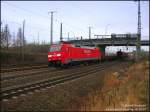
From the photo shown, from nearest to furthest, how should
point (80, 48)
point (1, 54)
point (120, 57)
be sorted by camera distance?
1. point (80, 48)
2. point (1, 54)
3. point (120, 57)

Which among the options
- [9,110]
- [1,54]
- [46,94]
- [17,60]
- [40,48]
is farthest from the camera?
[40,48]

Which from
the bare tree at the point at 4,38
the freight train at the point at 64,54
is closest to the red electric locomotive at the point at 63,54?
the freight train at the point at 64,54

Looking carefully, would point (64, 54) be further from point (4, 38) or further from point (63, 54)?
point (4, 38)

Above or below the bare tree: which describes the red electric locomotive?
below

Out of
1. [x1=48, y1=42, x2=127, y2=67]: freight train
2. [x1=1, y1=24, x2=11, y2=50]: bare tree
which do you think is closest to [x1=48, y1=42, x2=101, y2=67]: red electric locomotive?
[x1=48, y1=42, x2=127, y2=67]: freight train

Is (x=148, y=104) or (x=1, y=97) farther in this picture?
(x=1, y=97)

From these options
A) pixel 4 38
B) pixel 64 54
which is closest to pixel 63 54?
pixel 64 54

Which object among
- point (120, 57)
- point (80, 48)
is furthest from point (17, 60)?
point (120, 57)

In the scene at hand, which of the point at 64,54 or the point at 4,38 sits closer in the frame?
the point at 64,54

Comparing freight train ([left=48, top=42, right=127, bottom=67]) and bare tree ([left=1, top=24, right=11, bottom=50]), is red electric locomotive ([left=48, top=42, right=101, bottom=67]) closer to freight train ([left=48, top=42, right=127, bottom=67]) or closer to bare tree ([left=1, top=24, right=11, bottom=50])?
freight train ([left=48, top=42, right=127, bottom=67])

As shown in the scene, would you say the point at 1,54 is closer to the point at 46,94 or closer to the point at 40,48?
the point at 46,94

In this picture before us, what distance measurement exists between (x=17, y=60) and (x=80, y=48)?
15.0 metres

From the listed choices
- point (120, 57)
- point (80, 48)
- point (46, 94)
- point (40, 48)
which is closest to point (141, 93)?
point (46, 94)

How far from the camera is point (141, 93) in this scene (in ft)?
41.4
